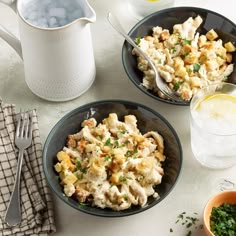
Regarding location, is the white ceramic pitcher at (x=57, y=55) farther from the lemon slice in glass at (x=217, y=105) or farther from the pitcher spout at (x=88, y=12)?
the lemon slice in glass at (x=217, y=105)

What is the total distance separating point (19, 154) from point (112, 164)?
0.22 m

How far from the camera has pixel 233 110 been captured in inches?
55.1

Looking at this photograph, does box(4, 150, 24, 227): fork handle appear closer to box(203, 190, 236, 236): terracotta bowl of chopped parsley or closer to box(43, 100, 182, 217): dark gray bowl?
box(43, 100, 182, 217): dark gray bowl

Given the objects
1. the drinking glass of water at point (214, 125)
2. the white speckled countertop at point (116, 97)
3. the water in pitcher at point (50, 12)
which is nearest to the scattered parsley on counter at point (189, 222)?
the white speckled countertop at point (116, 97)

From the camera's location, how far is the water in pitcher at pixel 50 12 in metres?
1.41

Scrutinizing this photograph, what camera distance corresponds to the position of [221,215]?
4.18 feet

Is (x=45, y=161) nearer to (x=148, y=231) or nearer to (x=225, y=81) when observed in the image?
(x=148, y=231)

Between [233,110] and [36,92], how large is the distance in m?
0.49

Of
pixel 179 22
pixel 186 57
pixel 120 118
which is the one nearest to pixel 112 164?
pixel 120 118

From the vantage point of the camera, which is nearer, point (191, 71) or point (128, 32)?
point (191, 71)

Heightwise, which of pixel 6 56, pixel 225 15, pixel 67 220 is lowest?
pixel 67 220

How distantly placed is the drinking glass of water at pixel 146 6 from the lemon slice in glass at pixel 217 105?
0.39m

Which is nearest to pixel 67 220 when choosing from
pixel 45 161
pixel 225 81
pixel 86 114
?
pixel 45 161

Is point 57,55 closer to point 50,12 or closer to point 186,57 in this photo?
point 50,12
